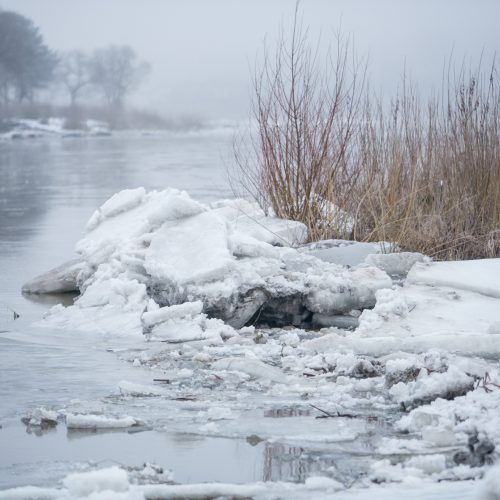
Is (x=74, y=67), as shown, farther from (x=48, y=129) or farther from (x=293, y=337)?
(x=293, y=337)

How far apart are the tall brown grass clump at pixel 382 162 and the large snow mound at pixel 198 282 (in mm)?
971

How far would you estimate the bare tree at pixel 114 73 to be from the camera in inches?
3250

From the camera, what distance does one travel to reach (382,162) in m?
8.15

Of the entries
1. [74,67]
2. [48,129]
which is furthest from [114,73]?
[48,129]

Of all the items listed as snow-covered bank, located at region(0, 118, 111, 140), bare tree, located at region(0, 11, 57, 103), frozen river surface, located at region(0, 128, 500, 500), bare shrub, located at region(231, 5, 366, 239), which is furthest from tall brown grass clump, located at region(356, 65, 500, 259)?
bare tree, located at region(0, 11, 57, 103)

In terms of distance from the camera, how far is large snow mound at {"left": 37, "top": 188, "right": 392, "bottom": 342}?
241 inches

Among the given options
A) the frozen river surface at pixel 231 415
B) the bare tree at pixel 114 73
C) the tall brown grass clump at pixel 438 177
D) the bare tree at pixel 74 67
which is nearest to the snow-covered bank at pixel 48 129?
the bare tree at pixel 114 73

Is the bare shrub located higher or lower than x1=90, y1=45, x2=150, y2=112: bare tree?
lower

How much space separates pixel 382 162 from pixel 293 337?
117 inches

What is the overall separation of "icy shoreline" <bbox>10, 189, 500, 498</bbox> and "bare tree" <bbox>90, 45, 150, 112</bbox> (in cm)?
7343

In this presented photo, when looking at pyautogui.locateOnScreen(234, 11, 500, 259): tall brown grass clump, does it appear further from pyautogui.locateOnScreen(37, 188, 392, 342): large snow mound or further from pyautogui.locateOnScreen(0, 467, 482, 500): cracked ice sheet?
pyautogui.locateOnScreen(0, 467, 482, 500): cracked ice sheet

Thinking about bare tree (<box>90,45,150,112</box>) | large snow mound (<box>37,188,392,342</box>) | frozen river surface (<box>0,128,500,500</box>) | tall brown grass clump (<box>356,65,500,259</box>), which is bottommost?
frozen river surface (<box>0,128,500,500</box>)

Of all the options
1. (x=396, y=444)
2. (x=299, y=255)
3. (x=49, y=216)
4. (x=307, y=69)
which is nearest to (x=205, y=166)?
(x=49, y=216)

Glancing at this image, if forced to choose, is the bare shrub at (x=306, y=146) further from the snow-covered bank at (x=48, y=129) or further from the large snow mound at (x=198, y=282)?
the snow-covered bank at (x=48, y=129)
